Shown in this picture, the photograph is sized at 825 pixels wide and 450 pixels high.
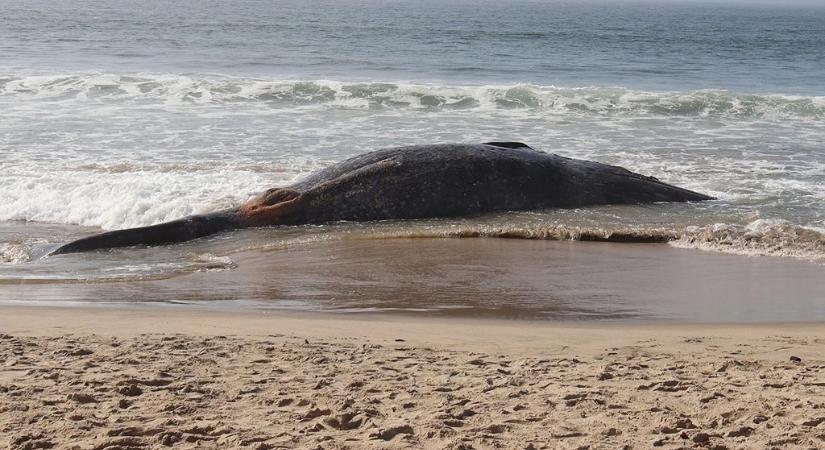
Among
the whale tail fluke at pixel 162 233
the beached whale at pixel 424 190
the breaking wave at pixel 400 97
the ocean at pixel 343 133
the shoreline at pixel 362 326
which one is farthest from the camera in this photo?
the breaking wave at pixel 400 97

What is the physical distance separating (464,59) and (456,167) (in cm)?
2576

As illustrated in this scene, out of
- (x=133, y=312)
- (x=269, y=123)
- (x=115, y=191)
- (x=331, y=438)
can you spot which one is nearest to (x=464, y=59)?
(x=269, y=123)

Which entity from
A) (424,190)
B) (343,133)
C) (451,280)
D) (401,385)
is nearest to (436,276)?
(451,280)

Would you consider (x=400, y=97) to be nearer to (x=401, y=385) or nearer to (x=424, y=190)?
(x=424, y=190)

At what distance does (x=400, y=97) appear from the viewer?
21984 millimetres

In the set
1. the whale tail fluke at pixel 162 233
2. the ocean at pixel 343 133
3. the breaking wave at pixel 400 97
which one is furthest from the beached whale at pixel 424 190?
the breaking wave at pixel 400 97

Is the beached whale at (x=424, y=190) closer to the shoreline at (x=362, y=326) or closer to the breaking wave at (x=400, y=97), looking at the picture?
the shoreline at (x=362, y=326)

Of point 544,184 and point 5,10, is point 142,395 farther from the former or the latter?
point 5,10

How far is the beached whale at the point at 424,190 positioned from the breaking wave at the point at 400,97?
384 inches

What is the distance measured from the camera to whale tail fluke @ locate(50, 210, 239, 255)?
880 cm

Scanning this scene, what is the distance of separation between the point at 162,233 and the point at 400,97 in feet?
43.8

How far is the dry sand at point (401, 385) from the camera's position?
4.02 metres

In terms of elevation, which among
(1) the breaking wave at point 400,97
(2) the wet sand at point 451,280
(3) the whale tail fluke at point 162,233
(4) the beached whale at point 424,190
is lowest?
(2) the wet sand at point 451,280

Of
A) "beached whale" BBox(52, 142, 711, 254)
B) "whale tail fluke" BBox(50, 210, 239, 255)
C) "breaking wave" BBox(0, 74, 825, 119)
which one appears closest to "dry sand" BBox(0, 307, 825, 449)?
"whale tail fluke" BBox(50, 210, 239, 255)
